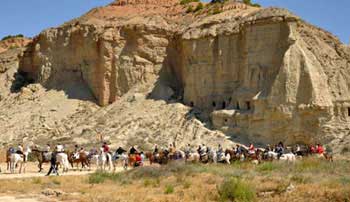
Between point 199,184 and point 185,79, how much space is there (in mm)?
29939

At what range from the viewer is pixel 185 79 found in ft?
161

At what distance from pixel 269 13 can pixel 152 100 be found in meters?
13.6

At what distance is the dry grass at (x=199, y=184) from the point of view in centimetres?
1616

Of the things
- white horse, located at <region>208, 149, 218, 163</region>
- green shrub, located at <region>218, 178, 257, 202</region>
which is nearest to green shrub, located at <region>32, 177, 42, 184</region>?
green shrub, located at <region>218, 178, 257, 202</region>

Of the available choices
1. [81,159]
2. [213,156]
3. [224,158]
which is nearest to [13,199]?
[81,159]

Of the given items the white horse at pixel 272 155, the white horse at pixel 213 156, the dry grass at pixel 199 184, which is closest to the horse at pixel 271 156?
the white horse at pixel 272 155

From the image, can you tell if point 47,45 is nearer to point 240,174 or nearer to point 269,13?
point 269,13

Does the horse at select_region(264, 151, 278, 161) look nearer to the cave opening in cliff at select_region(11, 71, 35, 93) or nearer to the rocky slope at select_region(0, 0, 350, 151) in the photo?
the rocky slope at select_region(0, 0, 350, 151)

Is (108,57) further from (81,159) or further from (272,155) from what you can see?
(272,155)

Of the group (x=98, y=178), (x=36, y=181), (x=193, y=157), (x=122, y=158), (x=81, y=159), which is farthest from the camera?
(x=193, y=157)

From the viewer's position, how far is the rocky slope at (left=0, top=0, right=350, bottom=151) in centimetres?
4097

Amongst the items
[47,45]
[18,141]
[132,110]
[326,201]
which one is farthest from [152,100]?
[326,201]

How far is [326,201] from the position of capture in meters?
15.0

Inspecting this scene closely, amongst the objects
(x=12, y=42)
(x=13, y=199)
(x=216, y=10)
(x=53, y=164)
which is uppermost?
(x=12, y=42)
